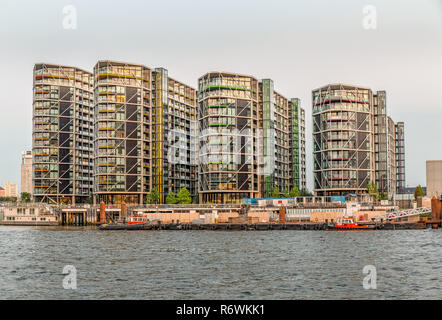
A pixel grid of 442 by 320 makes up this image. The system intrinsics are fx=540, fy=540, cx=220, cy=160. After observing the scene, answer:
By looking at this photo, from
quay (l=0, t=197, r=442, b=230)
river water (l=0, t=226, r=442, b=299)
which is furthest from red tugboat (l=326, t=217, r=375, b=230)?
river water (l=0, t=226, r=442, b=299)

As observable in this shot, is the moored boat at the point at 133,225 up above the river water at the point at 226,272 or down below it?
below

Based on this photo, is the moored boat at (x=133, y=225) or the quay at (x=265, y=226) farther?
the moored boat at (x=133, y=225)

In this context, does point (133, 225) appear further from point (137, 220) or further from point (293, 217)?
point (293, 217)

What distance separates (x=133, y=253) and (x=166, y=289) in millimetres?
34343

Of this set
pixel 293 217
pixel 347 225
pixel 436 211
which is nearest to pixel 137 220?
pixel 293 217

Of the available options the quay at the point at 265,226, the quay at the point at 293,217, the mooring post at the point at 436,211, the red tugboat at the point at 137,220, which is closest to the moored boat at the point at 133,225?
the red tugboat at the point at 137,220

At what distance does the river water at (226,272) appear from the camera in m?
46.7

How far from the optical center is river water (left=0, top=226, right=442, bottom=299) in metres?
46.7

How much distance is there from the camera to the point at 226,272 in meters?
59.4

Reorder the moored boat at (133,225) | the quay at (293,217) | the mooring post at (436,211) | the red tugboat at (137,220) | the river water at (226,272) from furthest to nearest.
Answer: the red tugboat at (137,220)
the moored boat at (133,225)
the quay at (293,217)
the mooring post at (436,211)
the river water at (226,272)

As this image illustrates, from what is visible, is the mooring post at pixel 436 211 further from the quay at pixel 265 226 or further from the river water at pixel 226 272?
the river water at pixel 226 272

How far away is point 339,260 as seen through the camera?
69.4m
